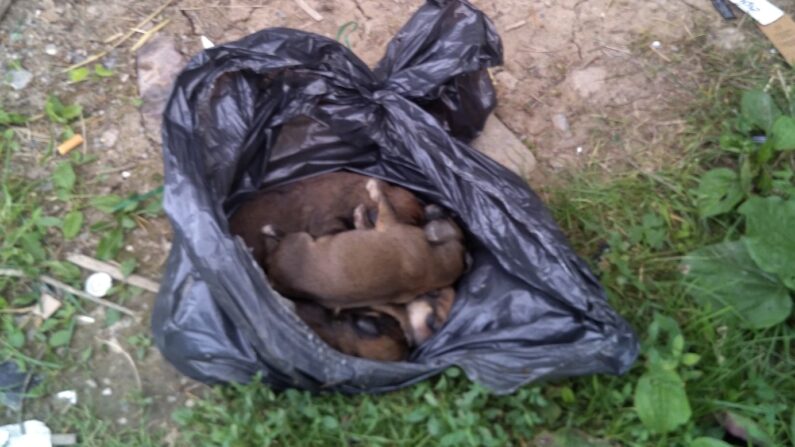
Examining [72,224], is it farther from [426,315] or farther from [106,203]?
[426,315]

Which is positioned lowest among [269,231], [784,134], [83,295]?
[83,295]

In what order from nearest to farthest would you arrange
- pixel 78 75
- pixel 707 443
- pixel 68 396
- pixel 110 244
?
pixel 707 443 < pixel 68 396 < pixel 110 244 < pixel 78 75

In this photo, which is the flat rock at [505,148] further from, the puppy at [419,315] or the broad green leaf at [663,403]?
the broad green leaf at [663,403]

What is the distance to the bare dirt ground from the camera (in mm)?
2818

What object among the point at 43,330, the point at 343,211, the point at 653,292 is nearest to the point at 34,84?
the point at 43,330

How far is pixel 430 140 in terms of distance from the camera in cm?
248

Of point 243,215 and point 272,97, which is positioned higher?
point 272,97

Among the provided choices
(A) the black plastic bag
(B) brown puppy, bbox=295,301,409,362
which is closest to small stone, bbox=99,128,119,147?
(A) the black plastic bag

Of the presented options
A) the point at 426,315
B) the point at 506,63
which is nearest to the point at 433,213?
the point at 426,315

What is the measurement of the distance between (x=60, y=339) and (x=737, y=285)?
6.79ft

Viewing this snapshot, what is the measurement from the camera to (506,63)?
3004mm

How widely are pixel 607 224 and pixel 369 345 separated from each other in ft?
3.00

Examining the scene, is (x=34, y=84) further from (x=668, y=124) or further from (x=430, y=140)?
(x=668, y=124)

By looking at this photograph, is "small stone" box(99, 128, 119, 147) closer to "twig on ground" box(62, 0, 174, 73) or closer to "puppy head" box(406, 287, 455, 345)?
"twig on ground" box(62, 0, 174, 73)
